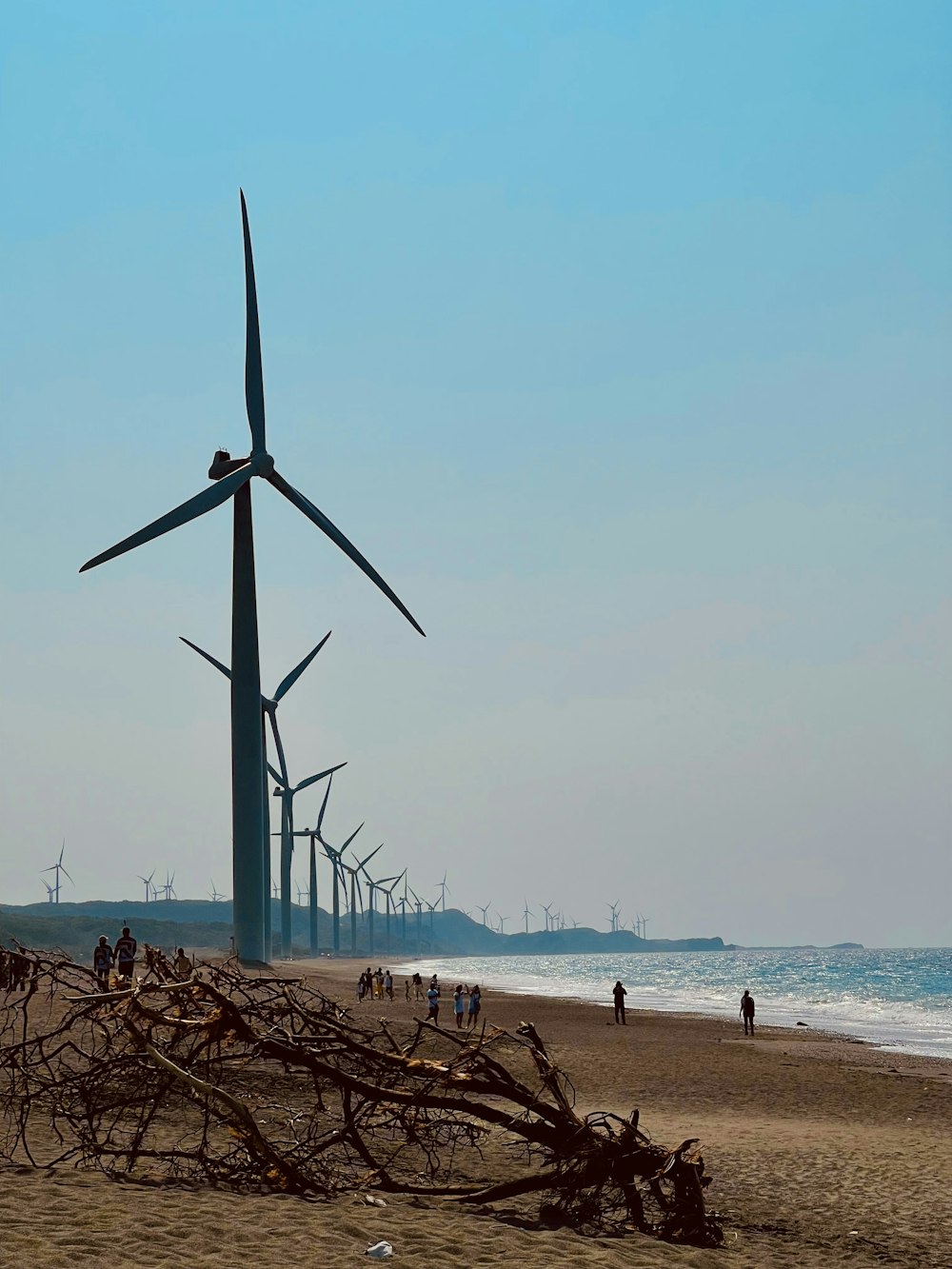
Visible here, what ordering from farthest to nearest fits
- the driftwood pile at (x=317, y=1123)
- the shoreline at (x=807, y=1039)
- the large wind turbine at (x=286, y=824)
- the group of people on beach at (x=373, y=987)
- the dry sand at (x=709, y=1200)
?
the large wind turbine at (x=286, y=824) < the group of people on beach at (x=373, y=987) < the shoreline at (x=807, y=1039) < the driftwood pile at (x=317, y=1123) < the dry sand at (x=709, y=1200)

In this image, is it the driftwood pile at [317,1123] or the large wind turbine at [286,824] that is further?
the large wind turbine at [286,824]

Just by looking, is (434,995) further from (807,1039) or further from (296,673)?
(296,673)

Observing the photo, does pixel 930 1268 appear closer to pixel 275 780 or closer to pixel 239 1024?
pixel 239 1024

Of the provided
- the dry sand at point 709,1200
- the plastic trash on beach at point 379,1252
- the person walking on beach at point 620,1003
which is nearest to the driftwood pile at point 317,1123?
the dry sand at point 709,1200

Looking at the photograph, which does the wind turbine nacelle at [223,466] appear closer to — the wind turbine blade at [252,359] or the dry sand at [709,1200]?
the wind turbine blade at [252,359]

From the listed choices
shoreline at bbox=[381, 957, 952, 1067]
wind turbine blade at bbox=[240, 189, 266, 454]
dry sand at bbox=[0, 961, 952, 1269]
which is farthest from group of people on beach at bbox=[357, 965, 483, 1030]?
Answer: wind turbine blade at bbox=[240, 189, 266, 454]

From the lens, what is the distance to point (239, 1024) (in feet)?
33.9

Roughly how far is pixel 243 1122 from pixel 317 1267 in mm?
1957

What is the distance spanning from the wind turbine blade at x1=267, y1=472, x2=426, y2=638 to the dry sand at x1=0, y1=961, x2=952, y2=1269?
18155 millimetres

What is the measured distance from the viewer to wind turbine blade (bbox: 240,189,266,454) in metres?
43.2

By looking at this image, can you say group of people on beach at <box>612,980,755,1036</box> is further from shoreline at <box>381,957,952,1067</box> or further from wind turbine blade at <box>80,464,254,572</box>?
wind turbine blade at <box>80,464,254,572</box>

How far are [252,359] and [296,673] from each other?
79.4 ft

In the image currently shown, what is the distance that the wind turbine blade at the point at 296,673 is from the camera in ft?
208

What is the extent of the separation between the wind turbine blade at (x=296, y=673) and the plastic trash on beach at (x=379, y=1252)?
180 ft
